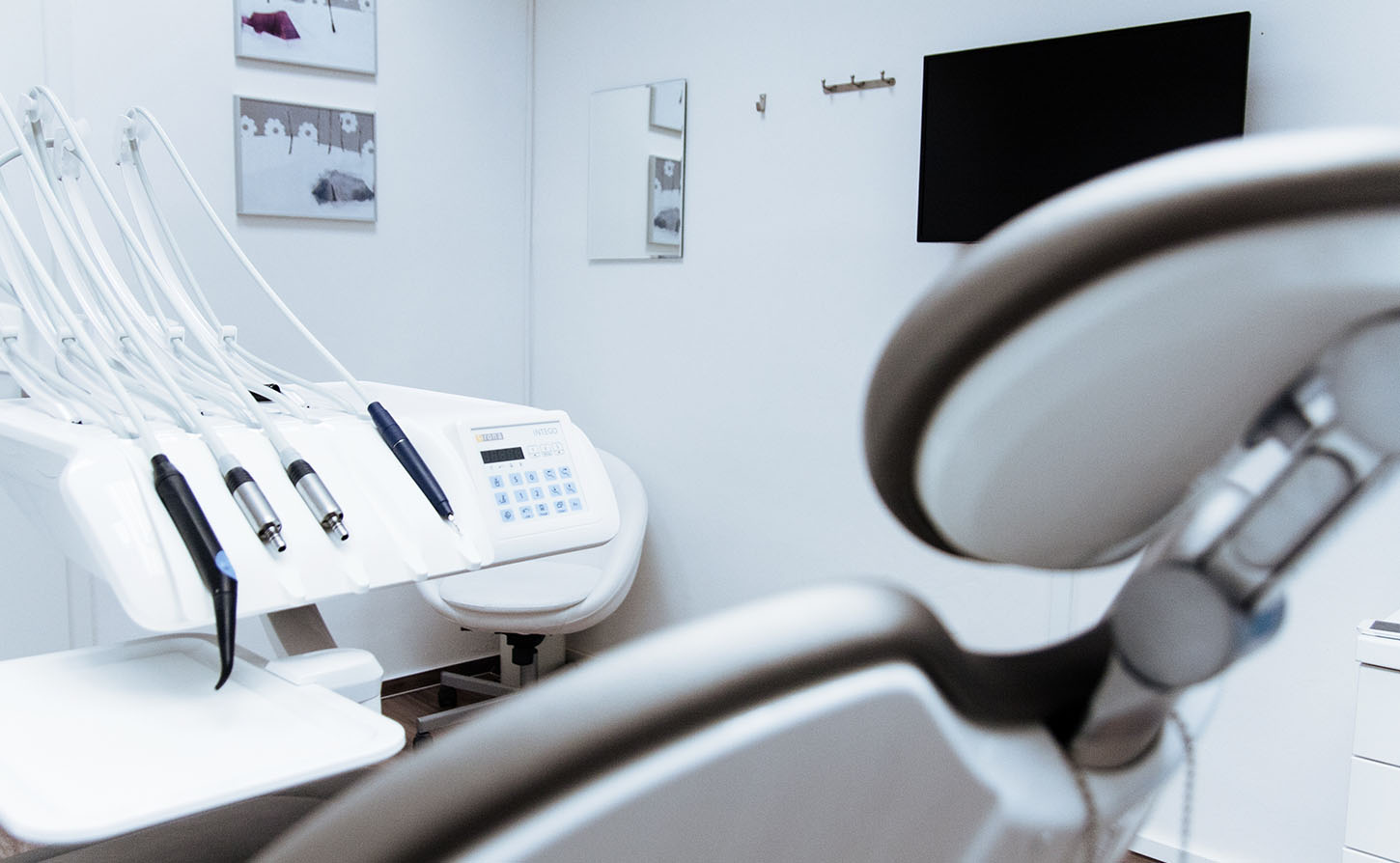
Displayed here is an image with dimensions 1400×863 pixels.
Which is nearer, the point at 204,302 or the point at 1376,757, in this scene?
the point at 204,302

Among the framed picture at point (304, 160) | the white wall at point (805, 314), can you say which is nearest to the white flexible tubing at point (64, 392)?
the white wall at point (805, 314)

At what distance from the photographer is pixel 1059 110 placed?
7.90 ft

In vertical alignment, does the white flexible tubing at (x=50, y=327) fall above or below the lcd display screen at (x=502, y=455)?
above

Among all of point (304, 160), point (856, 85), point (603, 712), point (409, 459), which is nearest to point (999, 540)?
point (603, 712)

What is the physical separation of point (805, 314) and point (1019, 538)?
2.78 meters

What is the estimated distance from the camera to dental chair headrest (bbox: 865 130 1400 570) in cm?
26

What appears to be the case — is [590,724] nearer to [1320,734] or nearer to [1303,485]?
[1303,485]

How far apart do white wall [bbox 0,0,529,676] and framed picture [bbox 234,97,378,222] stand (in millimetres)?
36

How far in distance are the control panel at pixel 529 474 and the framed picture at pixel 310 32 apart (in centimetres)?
230

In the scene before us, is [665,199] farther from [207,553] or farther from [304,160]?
[207,553]

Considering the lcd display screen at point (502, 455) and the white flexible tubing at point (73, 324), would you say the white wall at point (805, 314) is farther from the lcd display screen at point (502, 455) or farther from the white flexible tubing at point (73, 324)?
the white flexible tubing at point (73, 324)

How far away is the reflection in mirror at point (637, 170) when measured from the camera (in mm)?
3381

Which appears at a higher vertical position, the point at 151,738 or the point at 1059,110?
the point at 1059,110

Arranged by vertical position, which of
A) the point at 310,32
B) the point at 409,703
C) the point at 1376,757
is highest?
the point at 310,32
